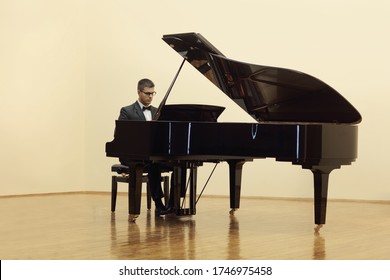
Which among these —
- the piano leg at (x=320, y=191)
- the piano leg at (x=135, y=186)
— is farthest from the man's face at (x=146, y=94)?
the piano leg at (x=320, y=191)

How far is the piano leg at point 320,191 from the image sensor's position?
17.6ft

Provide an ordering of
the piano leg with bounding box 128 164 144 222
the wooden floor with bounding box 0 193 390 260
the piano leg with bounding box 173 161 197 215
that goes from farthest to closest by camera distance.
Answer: the piano leg with bounding box 173 161 197 215
the piano leg with bounding box 128 164 144 222
the wooden floor with bounding box 0 193 390 260

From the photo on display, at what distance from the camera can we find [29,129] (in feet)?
28.5

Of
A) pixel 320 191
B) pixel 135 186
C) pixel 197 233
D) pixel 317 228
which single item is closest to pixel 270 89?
pixel 320 191

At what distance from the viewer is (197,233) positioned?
5477 mm

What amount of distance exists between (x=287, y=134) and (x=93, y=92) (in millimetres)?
4410

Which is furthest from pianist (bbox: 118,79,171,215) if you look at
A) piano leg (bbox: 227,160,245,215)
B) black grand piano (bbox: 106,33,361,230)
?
piano leg (bbox: 227,160,245,215)

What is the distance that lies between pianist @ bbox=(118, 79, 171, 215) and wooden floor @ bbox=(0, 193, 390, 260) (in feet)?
0.49

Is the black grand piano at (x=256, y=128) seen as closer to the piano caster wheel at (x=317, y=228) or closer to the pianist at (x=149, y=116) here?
the piano caster wheel at (x=317, y=228)

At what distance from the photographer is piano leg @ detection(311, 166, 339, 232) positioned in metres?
5.35

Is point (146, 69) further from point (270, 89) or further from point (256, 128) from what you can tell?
point (256, 128)

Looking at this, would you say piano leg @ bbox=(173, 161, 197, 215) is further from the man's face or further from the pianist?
the man's face

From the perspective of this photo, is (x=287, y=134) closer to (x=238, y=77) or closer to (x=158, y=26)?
(x=238, y=77)
